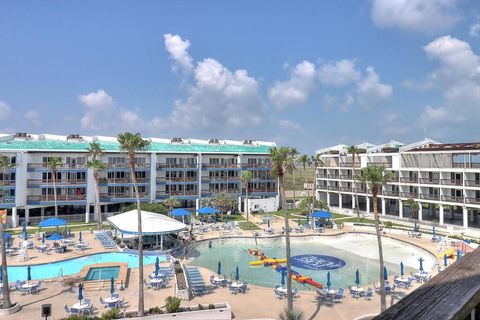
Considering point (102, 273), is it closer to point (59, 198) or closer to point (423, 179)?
point (59, 198)

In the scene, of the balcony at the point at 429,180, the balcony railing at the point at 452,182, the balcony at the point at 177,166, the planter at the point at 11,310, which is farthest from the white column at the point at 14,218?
the balcony railing at the point at 452,182

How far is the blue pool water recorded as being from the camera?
3078 centimetres

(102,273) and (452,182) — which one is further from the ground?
(452,182)

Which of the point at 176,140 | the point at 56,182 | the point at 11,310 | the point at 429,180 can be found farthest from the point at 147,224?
the point at 429,180

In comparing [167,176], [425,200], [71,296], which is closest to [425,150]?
[425,200]

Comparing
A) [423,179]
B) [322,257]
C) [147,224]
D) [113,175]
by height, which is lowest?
[322,257]

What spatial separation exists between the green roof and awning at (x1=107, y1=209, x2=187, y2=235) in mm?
22668

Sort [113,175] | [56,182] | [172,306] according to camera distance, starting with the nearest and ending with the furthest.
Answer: [172,306], [56,182], [113,175]

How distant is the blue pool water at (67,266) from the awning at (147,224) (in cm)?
275

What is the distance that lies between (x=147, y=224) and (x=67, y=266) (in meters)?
7.99

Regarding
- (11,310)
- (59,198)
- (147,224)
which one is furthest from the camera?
(59,198)

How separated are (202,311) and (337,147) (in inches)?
2414

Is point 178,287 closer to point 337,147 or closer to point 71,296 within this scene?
point 71,296

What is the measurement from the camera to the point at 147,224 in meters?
36.4
